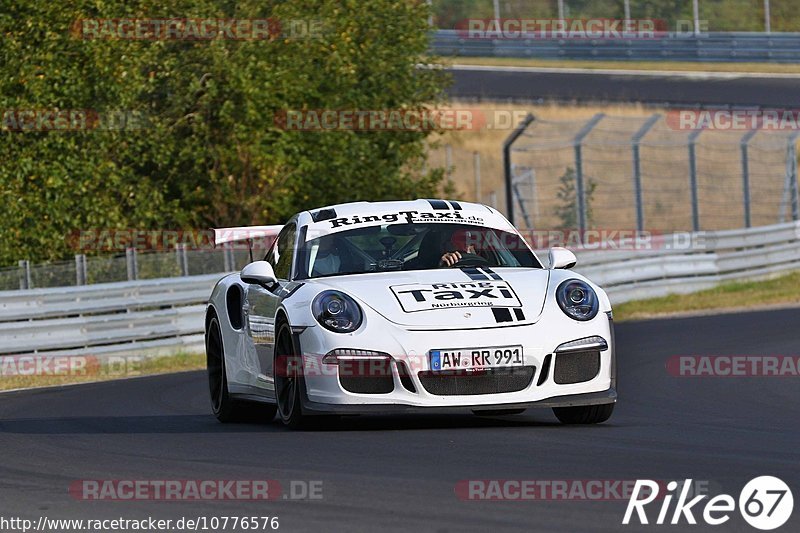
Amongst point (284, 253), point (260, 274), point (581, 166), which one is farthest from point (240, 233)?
point (581, 166)

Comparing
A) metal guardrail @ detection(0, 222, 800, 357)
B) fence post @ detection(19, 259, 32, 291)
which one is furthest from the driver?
fence post @ detection(19, 259, 32, 291)

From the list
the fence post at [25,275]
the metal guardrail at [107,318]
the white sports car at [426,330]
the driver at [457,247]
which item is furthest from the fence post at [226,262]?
the driver at [457,247]

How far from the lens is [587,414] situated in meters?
9.20

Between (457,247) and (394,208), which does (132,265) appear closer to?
(394,208)

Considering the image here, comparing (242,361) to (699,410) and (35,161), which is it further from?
(35,161)

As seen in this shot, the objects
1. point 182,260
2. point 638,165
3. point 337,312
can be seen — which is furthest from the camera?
point 638,165

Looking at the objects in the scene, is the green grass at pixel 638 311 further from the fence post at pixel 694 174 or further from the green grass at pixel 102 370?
the fence post at pixel 694 174

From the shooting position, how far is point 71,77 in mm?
23219

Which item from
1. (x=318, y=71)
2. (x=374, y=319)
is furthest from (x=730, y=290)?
(x=374, y=319)

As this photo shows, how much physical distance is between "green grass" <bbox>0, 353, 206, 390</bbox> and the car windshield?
728cm

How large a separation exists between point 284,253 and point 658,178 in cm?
2445

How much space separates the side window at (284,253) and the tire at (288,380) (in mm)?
723

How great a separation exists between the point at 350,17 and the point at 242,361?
17291mm

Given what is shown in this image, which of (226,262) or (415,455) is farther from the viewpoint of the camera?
(226,262)
